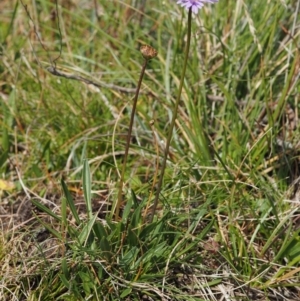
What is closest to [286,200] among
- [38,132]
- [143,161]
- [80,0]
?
[143,161]

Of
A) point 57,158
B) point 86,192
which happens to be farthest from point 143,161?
point 86,192

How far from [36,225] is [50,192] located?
0.76ft

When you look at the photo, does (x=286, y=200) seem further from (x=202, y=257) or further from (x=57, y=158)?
(x=57, y=158)

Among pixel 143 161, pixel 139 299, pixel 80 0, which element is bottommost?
pixel 139 299

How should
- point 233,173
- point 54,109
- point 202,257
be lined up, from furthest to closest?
point 54,109 < point 233,173 < point 202,257

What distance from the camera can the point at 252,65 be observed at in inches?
106

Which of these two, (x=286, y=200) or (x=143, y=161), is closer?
(x=286, y=200)

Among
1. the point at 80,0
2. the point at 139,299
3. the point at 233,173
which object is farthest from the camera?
the point at 80,0

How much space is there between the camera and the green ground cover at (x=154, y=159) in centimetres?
199

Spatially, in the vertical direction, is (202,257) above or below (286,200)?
below

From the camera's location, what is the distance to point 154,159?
8.16ft

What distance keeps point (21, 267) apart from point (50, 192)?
509mm

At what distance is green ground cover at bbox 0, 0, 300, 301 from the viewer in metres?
1.99

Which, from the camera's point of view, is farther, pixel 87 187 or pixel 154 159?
pixel 154 159
